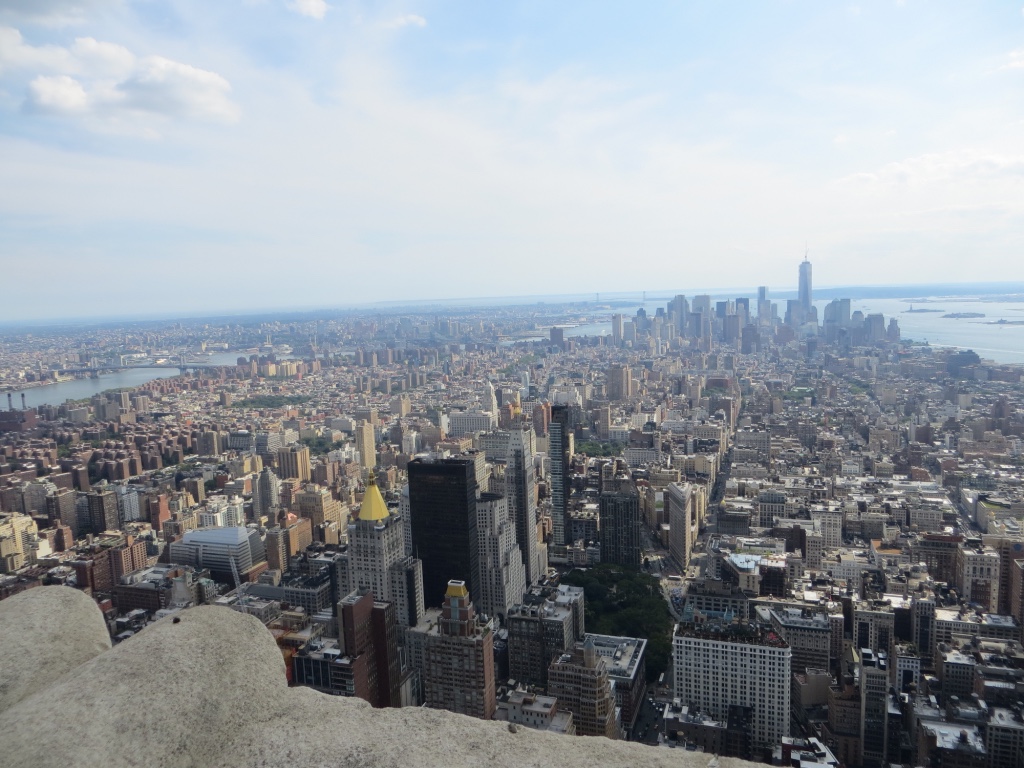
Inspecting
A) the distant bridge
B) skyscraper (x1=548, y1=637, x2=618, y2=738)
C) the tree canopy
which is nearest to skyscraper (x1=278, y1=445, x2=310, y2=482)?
the tree canopy

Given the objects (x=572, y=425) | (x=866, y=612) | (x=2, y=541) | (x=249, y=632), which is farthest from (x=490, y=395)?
(x=249, y=632)

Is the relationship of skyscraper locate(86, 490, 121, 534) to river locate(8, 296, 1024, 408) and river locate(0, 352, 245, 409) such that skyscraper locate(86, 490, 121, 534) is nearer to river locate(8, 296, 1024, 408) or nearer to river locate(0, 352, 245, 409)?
river locate(0, 352, 245, 409)

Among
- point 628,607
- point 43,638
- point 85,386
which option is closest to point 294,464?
point 628,607

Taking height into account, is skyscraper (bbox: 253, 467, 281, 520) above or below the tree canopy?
above

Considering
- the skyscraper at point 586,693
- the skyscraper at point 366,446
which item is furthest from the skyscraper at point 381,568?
the skyscraper at point 366,446

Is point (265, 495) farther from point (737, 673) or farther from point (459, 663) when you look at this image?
point (737, 673)

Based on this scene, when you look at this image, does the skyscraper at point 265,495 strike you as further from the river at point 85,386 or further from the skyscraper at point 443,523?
Result: the river at point 85,386
